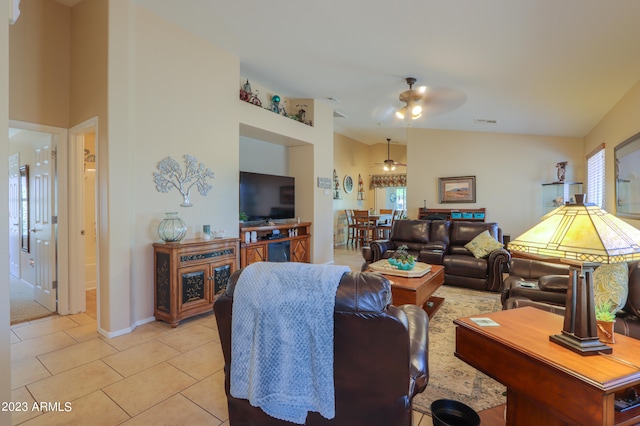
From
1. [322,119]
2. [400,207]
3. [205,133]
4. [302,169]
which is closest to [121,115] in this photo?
[205,133]

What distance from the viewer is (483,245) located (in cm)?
450

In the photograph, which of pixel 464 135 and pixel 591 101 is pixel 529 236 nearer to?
pixel 591 101

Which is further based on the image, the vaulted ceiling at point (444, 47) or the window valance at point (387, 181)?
the window valance at point (387, 181)

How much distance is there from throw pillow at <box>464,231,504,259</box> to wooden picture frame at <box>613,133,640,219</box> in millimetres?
1431

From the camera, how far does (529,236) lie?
1.35 m

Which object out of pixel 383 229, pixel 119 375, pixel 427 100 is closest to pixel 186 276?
pixel 119 375

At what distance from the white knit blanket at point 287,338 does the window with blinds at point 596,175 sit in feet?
18.3

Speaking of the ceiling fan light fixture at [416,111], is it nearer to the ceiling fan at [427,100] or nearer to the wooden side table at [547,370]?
the ceiling fan at [427,100]

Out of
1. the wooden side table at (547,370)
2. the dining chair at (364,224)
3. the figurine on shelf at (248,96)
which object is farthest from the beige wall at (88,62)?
the dining chair at (364,224)

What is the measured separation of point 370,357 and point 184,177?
3.07 metres

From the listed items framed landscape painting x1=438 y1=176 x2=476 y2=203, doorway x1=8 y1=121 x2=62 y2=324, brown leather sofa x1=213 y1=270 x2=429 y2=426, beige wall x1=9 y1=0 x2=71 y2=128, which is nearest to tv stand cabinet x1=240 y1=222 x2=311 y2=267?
doorway x1=8 y1=121 x2=62 y2=324

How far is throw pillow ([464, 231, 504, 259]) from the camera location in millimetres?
4430

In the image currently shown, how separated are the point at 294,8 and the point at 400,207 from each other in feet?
30.4

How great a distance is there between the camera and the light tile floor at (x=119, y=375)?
5.81 feet
